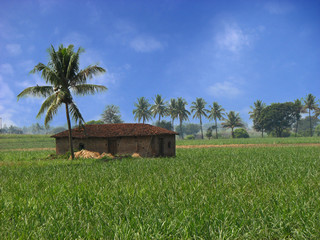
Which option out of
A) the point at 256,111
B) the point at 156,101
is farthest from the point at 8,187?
the point at 256,111

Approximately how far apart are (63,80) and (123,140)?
7615 mm

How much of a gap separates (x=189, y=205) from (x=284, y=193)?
287 cm

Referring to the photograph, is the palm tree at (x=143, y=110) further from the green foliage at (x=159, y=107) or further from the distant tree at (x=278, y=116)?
the distant tree at (x=278, y=116)

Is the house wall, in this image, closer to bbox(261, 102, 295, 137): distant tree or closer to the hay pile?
the hay pile

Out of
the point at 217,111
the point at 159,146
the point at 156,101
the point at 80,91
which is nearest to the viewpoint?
the point at 80,91

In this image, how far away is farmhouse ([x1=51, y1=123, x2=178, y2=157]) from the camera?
22031mm

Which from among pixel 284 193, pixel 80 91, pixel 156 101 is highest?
pixel 156 101

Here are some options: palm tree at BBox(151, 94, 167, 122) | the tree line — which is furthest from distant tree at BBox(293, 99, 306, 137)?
palm tree at BBox(151, 94, 167, 122)

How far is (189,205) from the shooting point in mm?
5551

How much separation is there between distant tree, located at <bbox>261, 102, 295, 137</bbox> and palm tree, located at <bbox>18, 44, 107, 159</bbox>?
70195 mm

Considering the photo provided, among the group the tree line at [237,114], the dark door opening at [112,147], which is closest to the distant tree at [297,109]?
the tree line at [237,114]

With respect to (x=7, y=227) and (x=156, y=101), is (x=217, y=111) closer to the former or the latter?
(x=156, y=101)

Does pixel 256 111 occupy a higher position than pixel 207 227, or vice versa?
pixel 256 111

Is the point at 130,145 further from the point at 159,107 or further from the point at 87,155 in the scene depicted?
the point at 159,107
